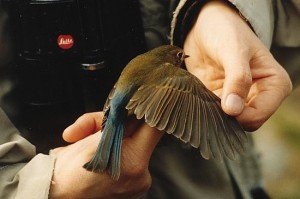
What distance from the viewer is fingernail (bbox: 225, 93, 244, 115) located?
151 cm

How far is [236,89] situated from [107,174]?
1.25 ft

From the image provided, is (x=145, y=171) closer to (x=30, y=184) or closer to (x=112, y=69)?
(x=30, y=184)

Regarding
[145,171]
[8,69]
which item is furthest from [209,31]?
[8,69]

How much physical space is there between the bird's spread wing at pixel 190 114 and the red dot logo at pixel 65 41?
0.26m

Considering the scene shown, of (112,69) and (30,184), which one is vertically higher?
(112,69)

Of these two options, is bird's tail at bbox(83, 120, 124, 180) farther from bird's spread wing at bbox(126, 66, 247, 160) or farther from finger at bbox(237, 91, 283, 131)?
finger at bbox(237, 91, 283, 131)

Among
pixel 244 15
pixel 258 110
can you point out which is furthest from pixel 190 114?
pixel 244 15

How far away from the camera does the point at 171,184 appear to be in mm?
1924

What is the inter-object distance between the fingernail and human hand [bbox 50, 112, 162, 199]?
0.21m

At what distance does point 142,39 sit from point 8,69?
421mm

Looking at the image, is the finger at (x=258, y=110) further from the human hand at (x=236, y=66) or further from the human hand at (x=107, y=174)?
the human hand at (x=107, y=174)

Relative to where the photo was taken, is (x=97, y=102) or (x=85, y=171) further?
(x=97, y=102)

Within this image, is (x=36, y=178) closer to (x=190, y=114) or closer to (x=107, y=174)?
(x=107, y=174)

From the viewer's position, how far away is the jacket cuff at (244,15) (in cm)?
191
